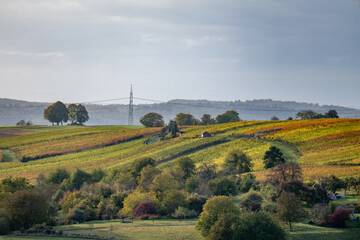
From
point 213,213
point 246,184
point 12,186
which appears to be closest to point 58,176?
point 12,186

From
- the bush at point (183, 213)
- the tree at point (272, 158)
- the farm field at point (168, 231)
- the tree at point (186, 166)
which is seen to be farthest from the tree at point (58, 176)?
the tree at point (272, 158)

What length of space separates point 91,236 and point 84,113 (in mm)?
149548

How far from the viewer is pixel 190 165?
240 feet

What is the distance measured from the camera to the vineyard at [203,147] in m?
73.0

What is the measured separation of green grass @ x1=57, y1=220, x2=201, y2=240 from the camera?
39719mm

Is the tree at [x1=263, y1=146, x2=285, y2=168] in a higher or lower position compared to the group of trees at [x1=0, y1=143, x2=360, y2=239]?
higher

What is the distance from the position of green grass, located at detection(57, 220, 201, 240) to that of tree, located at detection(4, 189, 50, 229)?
3.57 m

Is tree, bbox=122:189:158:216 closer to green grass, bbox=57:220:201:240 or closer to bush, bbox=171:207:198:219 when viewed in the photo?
bush, bbox=171:207:198:219

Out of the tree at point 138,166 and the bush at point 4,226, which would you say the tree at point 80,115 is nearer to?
the tree at point 138,166

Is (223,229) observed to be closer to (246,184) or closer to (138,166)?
(246,184)

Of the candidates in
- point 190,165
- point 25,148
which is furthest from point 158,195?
point 25,148

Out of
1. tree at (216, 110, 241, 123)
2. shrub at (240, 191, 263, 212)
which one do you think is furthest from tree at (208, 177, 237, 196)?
tree at (216, 110, 241, 123)

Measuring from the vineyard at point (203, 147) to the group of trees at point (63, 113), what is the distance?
4673 cm

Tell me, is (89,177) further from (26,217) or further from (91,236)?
(91,236)
